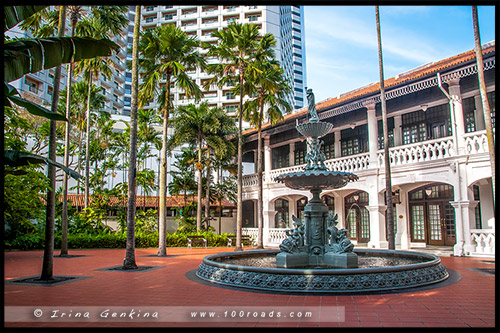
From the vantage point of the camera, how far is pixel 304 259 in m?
9.94

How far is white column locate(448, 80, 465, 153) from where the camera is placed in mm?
15242

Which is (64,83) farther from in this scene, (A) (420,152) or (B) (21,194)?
(A) (420,152)

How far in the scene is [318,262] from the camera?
9.94 metres

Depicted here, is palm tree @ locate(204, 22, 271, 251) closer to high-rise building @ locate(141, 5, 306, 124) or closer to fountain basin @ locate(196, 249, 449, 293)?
fountain basin @ locate(196, 249, 449, 293)

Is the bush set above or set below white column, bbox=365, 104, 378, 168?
below

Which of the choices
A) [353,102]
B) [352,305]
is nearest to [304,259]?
[352,305]

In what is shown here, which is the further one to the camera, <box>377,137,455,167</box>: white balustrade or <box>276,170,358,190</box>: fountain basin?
<box>377,137,455,167</box>: white balustrade

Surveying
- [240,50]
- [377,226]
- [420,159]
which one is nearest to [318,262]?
[420,159]

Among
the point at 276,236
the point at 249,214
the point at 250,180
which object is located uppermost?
the point at 250,180

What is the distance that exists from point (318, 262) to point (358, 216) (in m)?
13.8

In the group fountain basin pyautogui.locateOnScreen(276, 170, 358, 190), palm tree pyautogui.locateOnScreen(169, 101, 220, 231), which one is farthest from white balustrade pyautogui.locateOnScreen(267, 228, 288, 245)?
fountain basin pyautogui.locateOnScreen(276, 170, 358, 190)

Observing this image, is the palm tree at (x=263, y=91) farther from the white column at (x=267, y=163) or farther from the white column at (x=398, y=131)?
the white column at (x=398, y=131)

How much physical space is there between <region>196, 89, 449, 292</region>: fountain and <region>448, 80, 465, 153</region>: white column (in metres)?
6.15

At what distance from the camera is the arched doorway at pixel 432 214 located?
61.5ft
